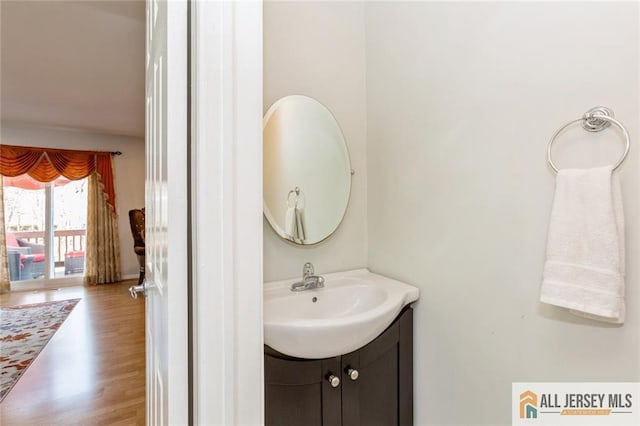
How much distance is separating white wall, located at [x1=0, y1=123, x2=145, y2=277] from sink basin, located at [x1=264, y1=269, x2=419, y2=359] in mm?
4964

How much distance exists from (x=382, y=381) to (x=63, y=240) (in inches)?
226

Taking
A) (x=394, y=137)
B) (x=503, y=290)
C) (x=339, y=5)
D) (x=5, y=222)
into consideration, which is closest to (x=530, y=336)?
(x=503, y=290)

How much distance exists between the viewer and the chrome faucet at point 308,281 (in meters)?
1.24

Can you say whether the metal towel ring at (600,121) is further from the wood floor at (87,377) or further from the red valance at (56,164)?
the red valance at (56,164)

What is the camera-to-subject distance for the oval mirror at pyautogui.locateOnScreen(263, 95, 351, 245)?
1279 mm

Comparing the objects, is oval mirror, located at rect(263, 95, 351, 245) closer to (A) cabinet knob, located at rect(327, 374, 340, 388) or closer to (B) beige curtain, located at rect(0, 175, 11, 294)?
(A) cabinet knob, located at rect(327, 374, 340, 388)

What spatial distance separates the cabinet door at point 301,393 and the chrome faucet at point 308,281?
35 cm

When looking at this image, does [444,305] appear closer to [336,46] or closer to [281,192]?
[281,192]

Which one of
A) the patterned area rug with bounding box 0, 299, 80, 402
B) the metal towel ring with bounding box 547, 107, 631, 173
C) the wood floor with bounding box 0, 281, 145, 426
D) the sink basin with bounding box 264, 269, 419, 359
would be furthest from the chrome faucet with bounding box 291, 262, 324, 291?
the patterned area rug with bounding box 0, 299, 80, 402

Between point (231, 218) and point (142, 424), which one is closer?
point (231, 218)

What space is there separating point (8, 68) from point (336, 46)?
307 centimetres

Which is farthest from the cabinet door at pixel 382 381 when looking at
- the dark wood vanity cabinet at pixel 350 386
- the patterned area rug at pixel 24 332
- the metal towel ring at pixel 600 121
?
the patterned area rug at pixel 24 332

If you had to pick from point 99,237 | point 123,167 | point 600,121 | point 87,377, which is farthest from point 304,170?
point 123,167

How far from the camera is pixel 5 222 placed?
428 centimetres
